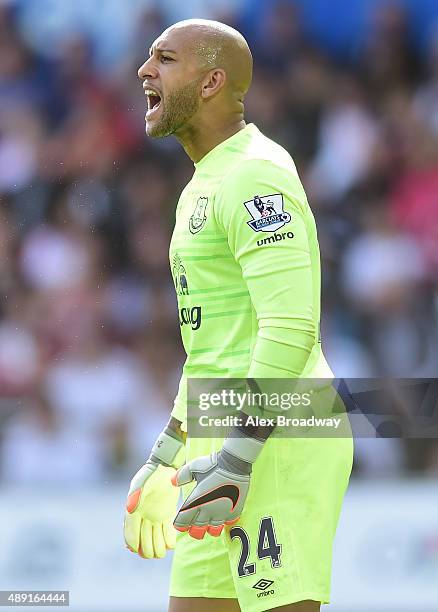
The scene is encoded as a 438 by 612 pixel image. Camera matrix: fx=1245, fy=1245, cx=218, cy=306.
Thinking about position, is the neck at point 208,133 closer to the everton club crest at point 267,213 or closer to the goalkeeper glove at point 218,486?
the everton club crest at point 267,213

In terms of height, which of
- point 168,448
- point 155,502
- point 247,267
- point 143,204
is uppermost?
point 143,204

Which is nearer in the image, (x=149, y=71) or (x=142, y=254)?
(x=149, y=71)

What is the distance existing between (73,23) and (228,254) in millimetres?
5058

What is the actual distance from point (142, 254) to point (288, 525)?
438 centimetres

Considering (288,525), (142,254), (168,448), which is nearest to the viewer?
(288,525)

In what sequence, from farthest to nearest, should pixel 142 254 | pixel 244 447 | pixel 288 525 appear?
pixel 142 254, pixel 288 525, pixel 244 447

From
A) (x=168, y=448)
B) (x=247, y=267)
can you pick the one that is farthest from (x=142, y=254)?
(x=247, y=267)

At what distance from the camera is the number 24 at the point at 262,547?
2.85 meters

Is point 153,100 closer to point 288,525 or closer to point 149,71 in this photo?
point 149,71

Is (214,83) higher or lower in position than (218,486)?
higher

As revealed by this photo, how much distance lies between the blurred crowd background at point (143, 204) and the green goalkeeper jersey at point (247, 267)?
309 cm

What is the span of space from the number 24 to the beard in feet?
3.34

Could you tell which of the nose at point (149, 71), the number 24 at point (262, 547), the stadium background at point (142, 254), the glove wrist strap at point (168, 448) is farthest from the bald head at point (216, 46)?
the stadium background at point (142, 254)

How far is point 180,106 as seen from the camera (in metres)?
3.14
